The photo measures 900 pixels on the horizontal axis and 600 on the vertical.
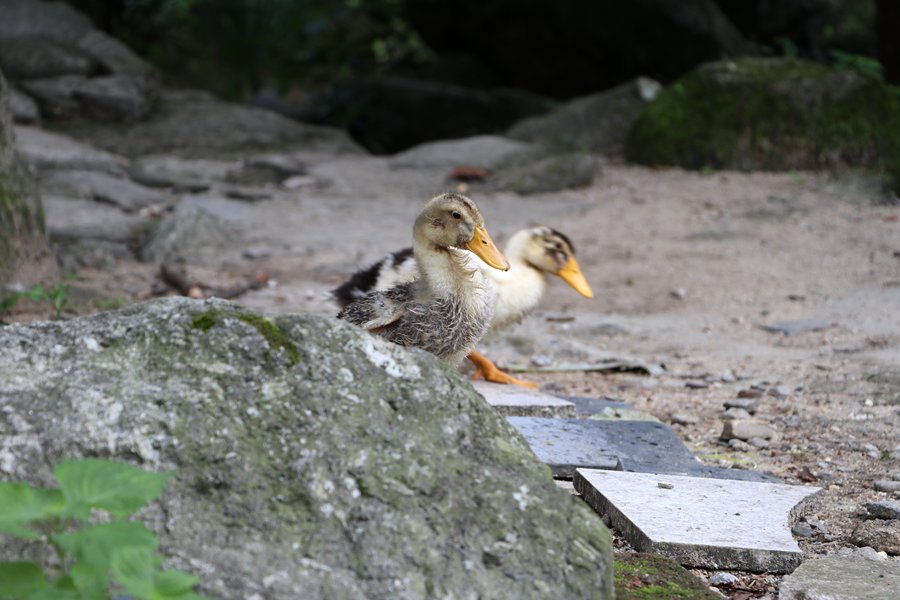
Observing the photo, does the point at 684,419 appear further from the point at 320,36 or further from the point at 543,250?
the point at 320,36

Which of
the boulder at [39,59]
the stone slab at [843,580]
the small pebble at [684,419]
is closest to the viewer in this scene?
the stone slab at [843,580]

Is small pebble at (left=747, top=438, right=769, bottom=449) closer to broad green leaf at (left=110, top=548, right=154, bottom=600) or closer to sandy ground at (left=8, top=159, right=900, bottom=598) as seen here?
sandy ground at (left=8, top=159, right=900, bottom=598)

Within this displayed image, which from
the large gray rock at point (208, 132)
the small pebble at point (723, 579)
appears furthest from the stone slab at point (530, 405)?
the large gray rock at point (208, 132)

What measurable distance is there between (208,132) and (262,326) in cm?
1146

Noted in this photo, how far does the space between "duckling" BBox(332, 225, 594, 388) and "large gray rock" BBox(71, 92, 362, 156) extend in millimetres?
7385

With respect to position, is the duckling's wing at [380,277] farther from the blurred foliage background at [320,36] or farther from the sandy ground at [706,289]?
the blurred foliage background at [320,36]

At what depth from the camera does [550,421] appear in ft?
14.9

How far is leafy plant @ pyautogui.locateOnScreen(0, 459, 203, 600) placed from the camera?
1953 mm

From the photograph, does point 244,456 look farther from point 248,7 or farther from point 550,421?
point 248,7

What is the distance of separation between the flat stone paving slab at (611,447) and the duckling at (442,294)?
0.45m

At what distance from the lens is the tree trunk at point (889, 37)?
1333 cm

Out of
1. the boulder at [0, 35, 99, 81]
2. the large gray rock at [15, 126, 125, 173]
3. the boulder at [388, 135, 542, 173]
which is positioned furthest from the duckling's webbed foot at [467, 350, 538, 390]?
the boulder at [0, 35, 99, 81]

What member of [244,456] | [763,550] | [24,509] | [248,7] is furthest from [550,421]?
[248,7]

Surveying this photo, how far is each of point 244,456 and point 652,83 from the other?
12.5 metres
